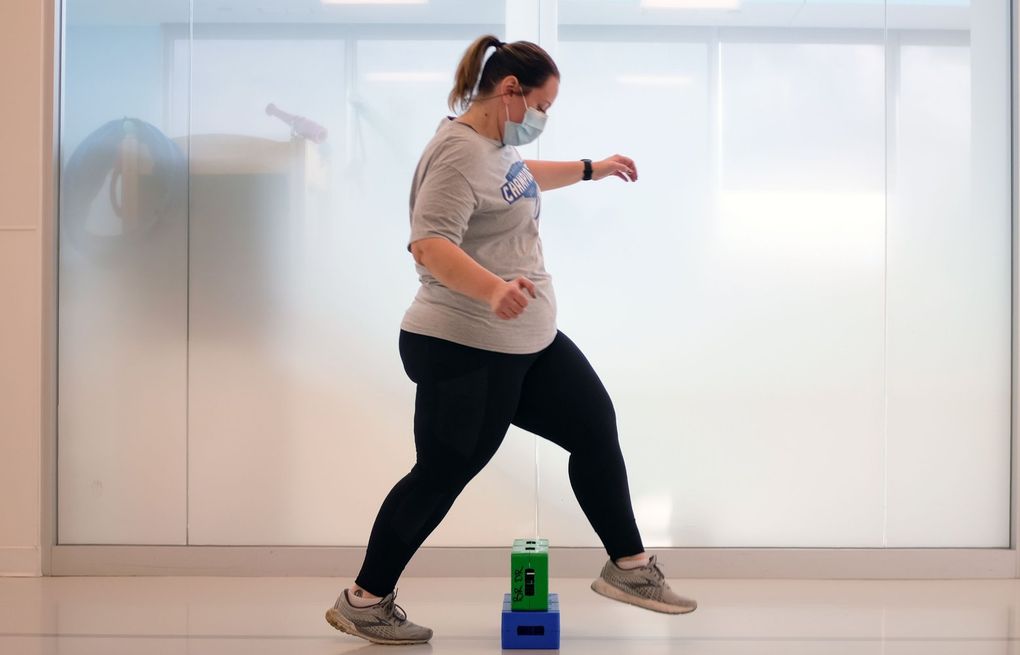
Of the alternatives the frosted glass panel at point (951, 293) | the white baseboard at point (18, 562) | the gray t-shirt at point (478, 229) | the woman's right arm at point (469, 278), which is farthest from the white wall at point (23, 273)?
the frosted glass panel at point (951, 293)

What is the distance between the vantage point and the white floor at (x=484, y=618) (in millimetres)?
2150

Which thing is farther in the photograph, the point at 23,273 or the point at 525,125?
the point at 23,273

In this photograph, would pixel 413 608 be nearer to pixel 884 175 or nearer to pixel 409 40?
pixel 409 40

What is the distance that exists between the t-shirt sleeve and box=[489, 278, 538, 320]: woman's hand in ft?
0.64

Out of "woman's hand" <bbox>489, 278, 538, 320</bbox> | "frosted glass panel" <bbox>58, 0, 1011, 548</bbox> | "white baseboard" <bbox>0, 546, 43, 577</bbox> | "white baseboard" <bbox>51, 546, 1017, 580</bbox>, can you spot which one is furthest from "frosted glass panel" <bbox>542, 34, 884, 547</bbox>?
"white baseboard" <bbox>0, 546, 43, 577</bbox>

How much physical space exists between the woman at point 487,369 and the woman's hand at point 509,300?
18 cm

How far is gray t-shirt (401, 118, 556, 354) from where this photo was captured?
6.50ft

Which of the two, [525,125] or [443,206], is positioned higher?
[525,125]

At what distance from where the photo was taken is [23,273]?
2965 millimetres

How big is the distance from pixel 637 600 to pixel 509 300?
2.32 feet

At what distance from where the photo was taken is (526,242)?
2139mm

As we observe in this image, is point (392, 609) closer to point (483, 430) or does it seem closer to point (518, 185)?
point (483, 430)

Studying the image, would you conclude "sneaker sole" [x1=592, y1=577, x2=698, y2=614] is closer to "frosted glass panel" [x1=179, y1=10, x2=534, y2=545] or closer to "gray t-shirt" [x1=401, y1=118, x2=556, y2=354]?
"gray t-shirt" [x1=401, y1=118, x2=556, y2=354]

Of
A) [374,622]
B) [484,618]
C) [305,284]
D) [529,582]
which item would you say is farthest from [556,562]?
[305,284]
